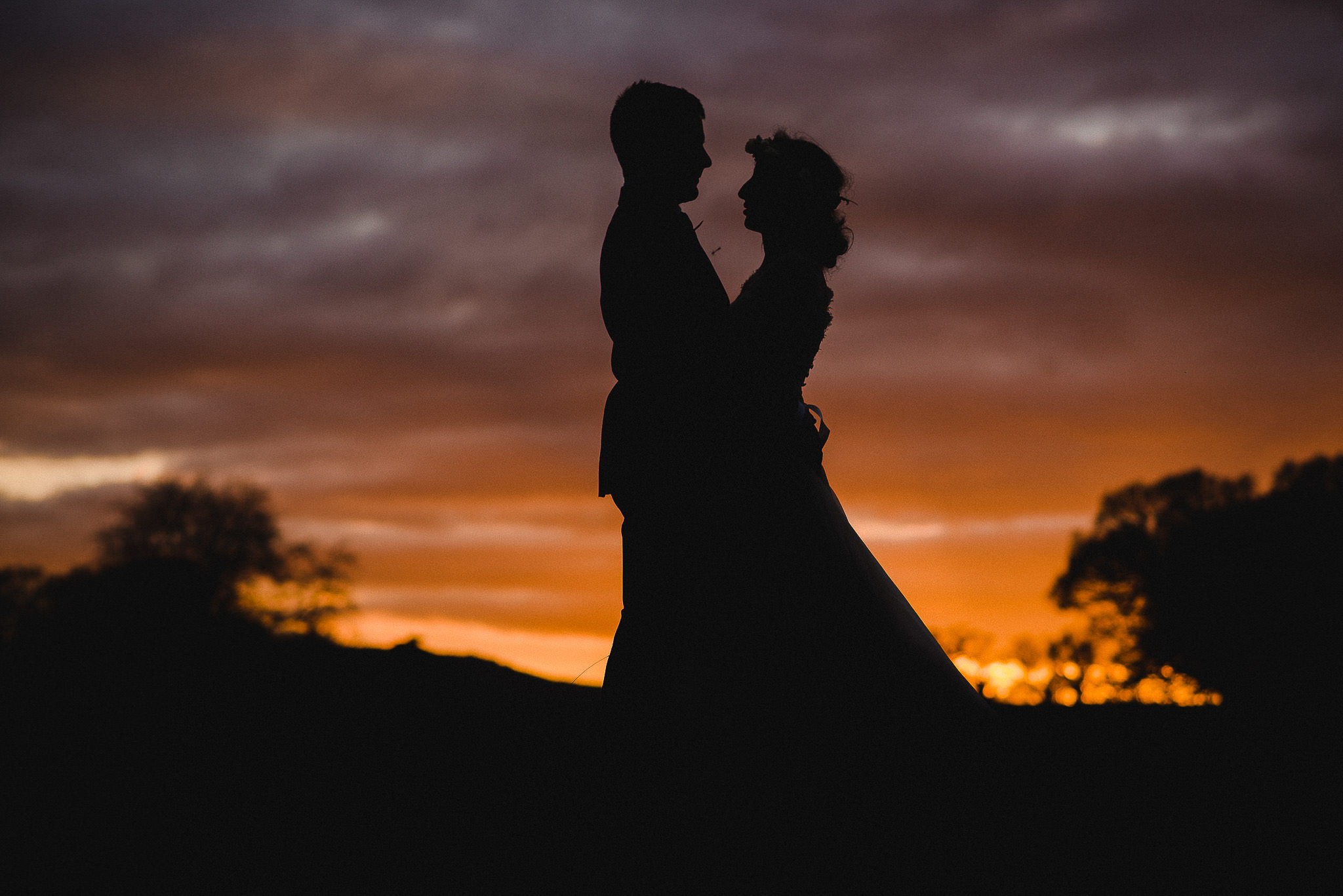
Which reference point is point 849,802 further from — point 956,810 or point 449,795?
point 449,795

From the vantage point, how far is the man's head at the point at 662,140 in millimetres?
5379

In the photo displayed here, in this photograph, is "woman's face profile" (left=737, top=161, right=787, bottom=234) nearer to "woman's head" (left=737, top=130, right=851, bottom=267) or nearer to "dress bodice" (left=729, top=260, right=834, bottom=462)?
"woman's head" (left=737, top=130, right=851, bottom=267)

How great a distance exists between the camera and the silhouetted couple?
4820 mm

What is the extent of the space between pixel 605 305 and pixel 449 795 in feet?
12.2

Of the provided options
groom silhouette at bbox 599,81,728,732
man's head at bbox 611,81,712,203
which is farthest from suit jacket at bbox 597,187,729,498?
man's head at bbox 611,81,712,203

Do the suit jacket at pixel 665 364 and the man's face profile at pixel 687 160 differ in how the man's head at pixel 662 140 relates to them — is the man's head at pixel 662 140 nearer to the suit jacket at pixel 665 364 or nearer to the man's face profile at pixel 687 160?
the man's face profile at pixel 687 160

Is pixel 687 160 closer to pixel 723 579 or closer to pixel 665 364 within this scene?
pixel 665 364

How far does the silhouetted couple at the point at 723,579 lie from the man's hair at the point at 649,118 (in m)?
0.01

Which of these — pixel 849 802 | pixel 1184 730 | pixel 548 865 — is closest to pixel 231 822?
pixel 548 865

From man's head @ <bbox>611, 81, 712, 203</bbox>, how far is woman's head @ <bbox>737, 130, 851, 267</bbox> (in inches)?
19.4

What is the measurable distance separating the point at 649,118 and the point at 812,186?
1083 mm

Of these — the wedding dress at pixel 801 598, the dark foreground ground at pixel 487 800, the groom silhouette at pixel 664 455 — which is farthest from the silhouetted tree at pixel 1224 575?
the groom silhouette at pixel 664 455

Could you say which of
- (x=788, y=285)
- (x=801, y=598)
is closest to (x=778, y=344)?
(x=788, y=285)

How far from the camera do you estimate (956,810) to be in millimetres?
4750
